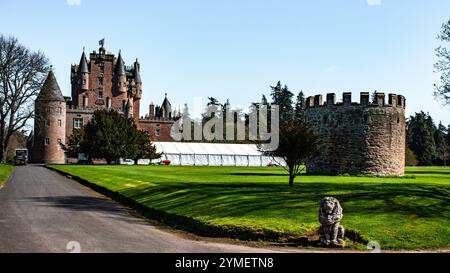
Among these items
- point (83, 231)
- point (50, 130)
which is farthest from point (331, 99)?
point (50, 130)

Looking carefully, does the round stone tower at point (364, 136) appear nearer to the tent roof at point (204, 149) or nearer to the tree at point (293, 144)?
the tree at point (293, 144)

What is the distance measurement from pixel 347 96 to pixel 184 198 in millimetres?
27554

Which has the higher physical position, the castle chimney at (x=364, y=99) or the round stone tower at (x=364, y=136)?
the castle chimney at (x=364, y=99)

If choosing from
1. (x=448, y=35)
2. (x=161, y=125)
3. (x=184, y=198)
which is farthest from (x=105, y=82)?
(x=184, y=198)

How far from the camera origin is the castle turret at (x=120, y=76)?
94625 mm

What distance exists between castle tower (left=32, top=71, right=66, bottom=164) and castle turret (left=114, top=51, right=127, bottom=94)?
1342 centimetres

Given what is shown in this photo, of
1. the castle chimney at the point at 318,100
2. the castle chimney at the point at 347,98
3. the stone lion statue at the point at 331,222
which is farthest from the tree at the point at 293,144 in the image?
the castle chimney at the point at 318,100

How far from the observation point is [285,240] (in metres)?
13.1

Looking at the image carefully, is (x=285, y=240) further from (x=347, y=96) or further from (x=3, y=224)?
(x=347, y=96)

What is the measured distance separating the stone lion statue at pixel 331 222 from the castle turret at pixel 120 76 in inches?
3367

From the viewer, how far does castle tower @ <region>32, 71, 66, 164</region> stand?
8094cm

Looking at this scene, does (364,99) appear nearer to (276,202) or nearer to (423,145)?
(276,202)

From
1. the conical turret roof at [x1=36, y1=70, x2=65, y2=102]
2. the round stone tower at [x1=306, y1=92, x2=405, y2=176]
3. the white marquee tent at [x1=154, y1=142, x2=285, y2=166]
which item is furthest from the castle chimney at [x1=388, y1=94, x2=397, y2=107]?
the conical turret roof at [x1=36, y1=70, x2=65, y2=102]

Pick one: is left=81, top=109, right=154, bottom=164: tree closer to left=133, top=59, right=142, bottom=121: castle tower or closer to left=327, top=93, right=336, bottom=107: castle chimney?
left=327, top=93, right=336, bottom=107: castle chimney
